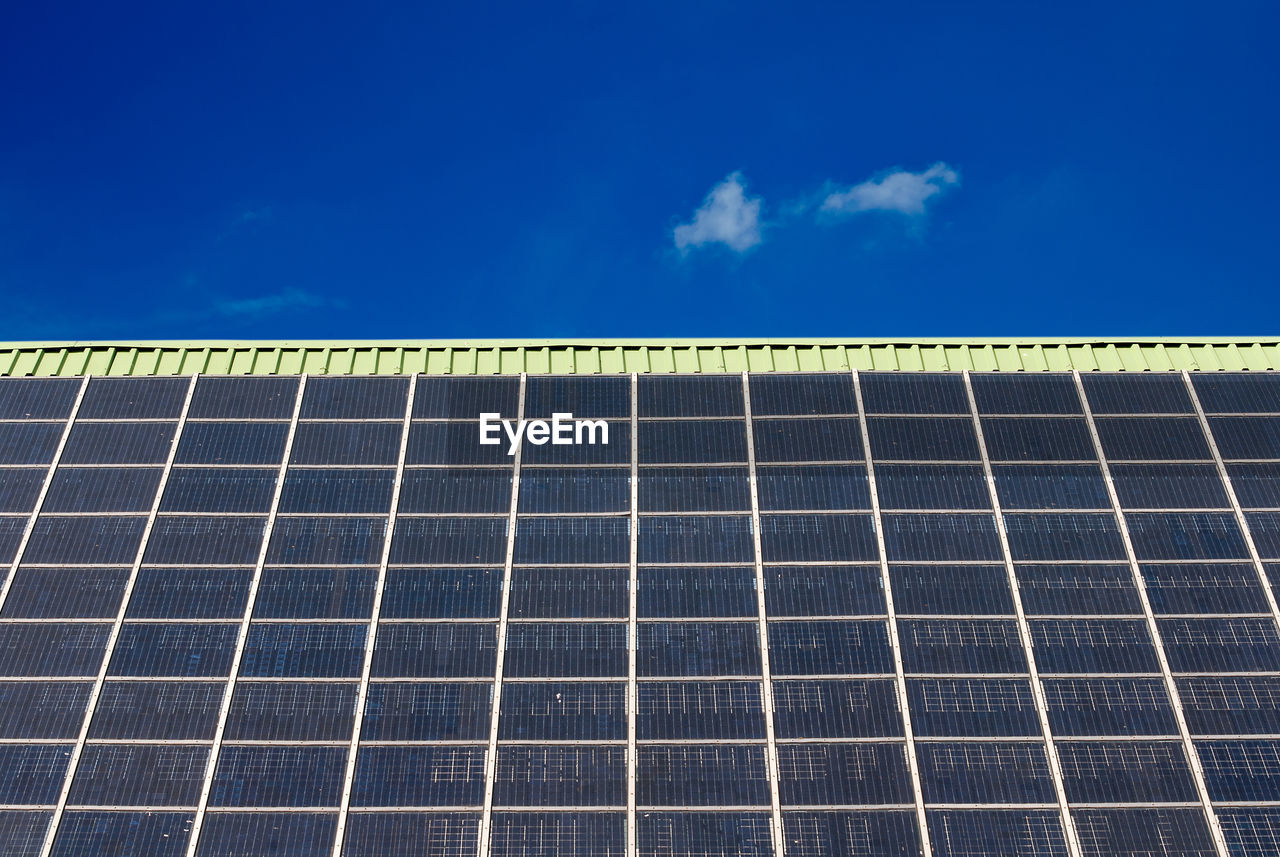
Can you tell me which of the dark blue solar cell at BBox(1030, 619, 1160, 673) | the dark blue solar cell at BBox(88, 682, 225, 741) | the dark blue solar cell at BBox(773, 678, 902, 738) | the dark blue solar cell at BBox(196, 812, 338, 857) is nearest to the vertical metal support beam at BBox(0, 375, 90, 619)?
the dark blue solar cell at BBox(88, 682, 225, 741)

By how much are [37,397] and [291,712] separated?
64.6 ft

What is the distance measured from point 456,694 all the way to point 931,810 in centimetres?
1599

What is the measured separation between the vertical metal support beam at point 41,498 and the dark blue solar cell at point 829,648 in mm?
28241

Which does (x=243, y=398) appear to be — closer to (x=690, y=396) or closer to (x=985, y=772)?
(x=690, y=396)

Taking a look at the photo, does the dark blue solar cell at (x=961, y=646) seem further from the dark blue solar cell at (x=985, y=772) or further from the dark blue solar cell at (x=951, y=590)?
the dark blue solar cell at (x=985, y=772)

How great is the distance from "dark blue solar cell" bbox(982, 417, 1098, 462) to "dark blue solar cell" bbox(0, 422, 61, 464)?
38.2m

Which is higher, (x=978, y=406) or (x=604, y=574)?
(x=978, y=406)

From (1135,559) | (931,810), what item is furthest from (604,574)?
(1135,559)

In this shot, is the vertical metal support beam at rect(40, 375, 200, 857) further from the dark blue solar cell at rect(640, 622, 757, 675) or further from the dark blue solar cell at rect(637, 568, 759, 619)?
the dark blue solar cell at rect(637, 568, 759, 619)

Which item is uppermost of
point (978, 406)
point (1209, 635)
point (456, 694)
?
point (978, 406)

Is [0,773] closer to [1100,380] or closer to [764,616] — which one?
[764,616]

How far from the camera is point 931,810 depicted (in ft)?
91.5

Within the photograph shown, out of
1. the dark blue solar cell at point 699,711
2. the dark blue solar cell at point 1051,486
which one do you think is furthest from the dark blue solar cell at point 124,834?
the dark blue solar cell at point 1051,486

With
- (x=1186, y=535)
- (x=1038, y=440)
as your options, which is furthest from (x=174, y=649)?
(x=1186, y=535)
